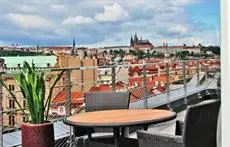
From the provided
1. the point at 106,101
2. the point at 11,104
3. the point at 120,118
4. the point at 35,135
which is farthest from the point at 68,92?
the point at 120,118

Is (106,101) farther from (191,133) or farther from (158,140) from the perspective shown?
(191,133)

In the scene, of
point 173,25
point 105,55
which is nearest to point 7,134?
point 105,55

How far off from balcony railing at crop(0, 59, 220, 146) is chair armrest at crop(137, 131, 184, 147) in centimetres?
53

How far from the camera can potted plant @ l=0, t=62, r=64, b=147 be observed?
7.55 ft

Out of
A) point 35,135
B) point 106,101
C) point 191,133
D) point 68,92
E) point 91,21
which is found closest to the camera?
point 191,133

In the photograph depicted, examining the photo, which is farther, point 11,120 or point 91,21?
point 91,21

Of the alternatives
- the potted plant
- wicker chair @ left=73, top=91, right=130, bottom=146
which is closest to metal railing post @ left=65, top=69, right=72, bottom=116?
wicker chair @ left=73, top=91, right=130, bottom=146

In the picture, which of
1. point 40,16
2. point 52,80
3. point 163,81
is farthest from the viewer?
point 163,81

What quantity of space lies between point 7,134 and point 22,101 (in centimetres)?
59

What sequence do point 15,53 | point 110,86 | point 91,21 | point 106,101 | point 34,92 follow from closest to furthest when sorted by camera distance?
point 34,92, point 106,101, point 15,53, point 110,86, point 91,21

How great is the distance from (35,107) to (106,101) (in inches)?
22.3

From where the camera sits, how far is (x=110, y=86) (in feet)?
12.9

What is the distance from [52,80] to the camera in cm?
268

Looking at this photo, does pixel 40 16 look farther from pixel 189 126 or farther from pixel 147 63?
pixel 189 126
